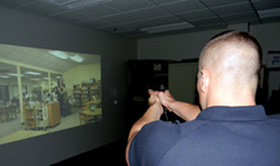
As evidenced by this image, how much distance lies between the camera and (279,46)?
3.63 m

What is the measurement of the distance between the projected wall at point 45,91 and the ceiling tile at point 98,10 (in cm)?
97

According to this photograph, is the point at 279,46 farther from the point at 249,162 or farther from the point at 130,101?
the point at 249,162

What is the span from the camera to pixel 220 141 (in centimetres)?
53

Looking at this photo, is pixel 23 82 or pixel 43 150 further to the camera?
pixel 43 150

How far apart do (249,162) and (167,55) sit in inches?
176

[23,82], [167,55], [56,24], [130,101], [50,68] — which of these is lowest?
[130,101]

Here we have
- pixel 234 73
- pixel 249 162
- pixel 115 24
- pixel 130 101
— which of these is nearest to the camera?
pixel 249 162

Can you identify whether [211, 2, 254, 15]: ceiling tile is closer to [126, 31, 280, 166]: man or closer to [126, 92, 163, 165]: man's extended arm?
[126, 92, 163, 165]: man's extended arm

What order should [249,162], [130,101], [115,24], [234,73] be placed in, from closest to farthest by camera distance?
[249,162]
[234,73]
[115,24]
[130,101]

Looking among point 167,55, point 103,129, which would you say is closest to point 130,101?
point 103,129

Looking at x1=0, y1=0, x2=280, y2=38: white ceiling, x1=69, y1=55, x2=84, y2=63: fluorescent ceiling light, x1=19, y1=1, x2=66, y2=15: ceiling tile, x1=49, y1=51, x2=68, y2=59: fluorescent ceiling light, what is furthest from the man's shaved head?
x1=69, y1=55, x2=84, y2=63: fluorescent ceiling light

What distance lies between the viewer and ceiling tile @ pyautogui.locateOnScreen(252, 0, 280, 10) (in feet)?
8.42

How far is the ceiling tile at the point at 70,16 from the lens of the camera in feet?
9.59

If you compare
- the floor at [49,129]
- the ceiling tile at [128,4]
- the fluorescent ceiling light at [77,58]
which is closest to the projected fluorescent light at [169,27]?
the ceiling tile at [128,4]
